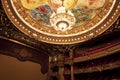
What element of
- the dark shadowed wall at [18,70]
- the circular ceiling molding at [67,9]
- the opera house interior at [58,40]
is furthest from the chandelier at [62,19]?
the dark shadowed wall at [18,70]

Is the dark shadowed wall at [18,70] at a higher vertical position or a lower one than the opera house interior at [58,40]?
lower

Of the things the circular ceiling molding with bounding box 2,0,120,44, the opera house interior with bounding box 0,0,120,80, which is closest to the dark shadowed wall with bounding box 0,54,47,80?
the opera house interior with bounding box 0,0,120,80

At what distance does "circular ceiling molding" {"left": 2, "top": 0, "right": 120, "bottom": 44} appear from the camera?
8.62 meters

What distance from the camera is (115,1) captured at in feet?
27.3

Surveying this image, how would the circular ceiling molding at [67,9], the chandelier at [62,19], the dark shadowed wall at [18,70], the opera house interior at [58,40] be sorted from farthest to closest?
the circular ceiling molding at [67,9], the dark shadowed wall at [18,70], the opera house interior at [58,40], the chandelier at [62,19]

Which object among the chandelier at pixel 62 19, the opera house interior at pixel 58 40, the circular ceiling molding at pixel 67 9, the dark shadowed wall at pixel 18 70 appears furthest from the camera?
the circular ceiling molding at pixel 67 9

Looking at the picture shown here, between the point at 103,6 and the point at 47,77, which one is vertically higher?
the point at 103,6

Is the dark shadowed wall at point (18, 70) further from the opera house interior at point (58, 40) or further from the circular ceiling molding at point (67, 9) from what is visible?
the circular ceiling molding at point (67, 9)

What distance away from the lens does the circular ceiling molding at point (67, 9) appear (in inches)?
340

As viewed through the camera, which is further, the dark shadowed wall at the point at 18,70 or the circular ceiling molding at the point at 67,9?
the circular ceiling molding at the point at 67,9

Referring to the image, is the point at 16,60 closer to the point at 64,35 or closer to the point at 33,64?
the point at 33,64

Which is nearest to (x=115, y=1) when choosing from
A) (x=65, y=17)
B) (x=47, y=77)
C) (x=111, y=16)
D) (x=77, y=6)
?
(x=111, y=16)

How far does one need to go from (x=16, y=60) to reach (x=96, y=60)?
2.42m

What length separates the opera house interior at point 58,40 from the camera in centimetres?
750
